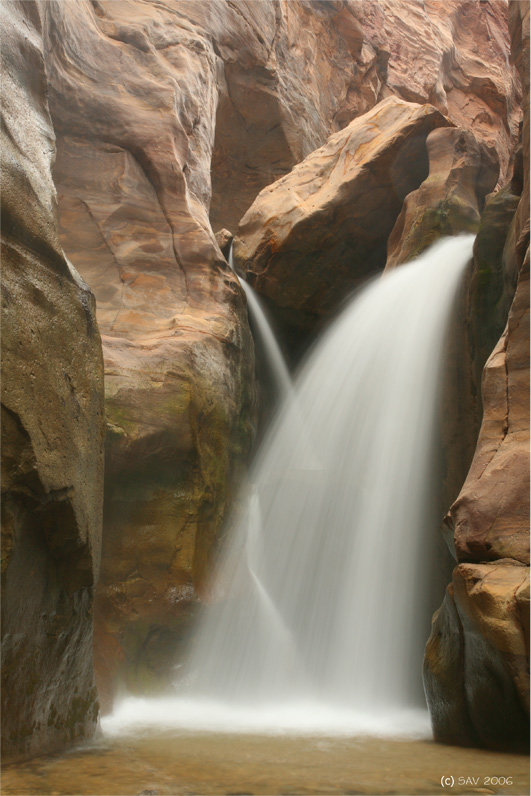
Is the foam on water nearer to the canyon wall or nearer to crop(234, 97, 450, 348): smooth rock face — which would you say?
the canyon wall

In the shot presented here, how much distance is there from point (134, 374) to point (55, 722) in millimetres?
3650

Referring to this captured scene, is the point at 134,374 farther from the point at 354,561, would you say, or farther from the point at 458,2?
the point at 458,2

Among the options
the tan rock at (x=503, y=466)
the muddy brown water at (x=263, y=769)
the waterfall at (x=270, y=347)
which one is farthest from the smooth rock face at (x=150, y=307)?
the tan rock at (x=503, y=466)

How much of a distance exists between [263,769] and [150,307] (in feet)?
19.5

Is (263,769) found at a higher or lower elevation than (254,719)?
higher

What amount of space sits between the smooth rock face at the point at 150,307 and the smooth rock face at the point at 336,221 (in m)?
1.37

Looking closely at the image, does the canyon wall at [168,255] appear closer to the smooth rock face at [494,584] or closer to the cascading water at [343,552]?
the cascading water at [343,552]

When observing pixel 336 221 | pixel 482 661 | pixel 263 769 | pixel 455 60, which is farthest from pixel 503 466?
pixel 455 60

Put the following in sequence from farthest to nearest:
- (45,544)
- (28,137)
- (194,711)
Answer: (194,711) → (28,137) → (45,544)

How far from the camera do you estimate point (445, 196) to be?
10.1 m

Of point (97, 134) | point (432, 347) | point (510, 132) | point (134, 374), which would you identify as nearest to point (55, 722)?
point (134, 374)

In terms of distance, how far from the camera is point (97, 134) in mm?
9406

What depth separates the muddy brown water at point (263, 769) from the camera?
3223 mm

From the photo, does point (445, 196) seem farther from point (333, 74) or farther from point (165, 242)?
point (333, 74)
